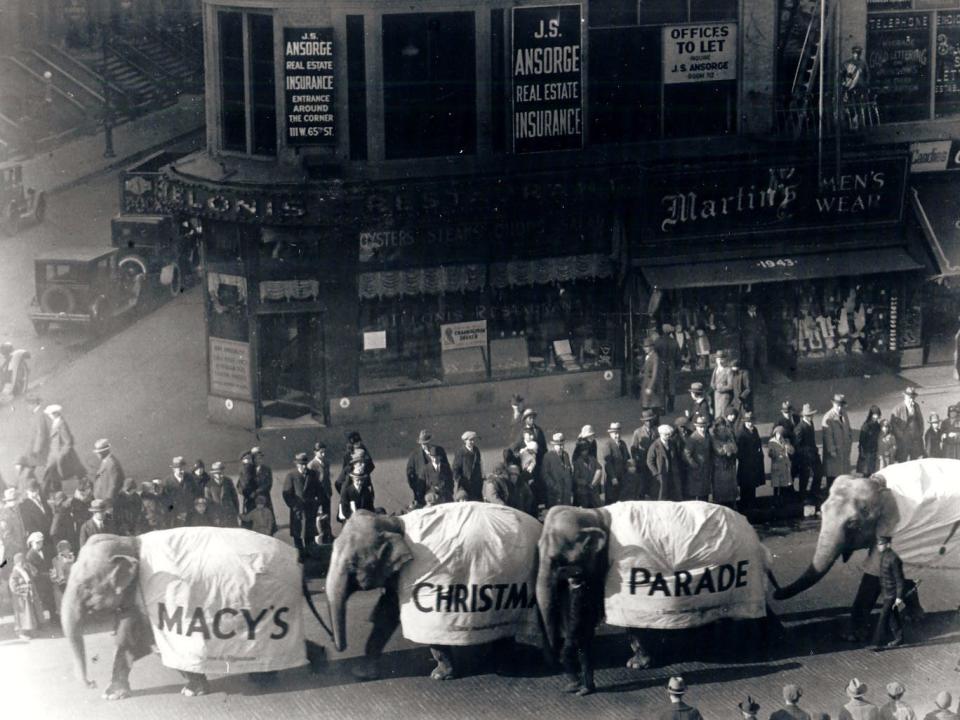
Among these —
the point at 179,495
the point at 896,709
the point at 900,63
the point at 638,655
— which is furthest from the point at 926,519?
the point at 900,63

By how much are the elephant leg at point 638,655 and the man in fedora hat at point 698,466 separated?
4.04 meters

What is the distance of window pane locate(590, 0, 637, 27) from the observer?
1027 inches

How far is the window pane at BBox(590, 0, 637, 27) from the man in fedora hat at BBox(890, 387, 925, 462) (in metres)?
7.71

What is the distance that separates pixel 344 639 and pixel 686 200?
39.5ft

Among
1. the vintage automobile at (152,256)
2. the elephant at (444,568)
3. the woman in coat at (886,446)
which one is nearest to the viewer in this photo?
the elephant at (444,568)

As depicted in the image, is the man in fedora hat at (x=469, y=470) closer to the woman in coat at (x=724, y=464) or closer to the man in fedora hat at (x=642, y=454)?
the man in fedora hat at (x=642, y=454)

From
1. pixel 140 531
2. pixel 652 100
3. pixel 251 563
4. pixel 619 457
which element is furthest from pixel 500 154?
pixel 251 563

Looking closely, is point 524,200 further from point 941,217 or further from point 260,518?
point 260,518

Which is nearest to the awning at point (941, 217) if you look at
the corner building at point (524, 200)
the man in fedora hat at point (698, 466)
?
the corner building at point (524, 200)

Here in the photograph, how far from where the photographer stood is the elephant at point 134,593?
1673 cm

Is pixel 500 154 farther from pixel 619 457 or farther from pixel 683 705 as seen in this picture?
pixel 683 705

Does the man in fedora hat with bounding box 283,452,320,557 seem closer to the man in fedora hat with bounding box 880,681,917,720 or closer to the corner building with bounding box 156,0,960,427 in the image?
the corner building with bounding box 156,0,960,427

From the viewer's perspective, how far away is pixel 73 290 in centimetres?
2756

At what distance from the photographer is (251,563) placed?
16766 mm
